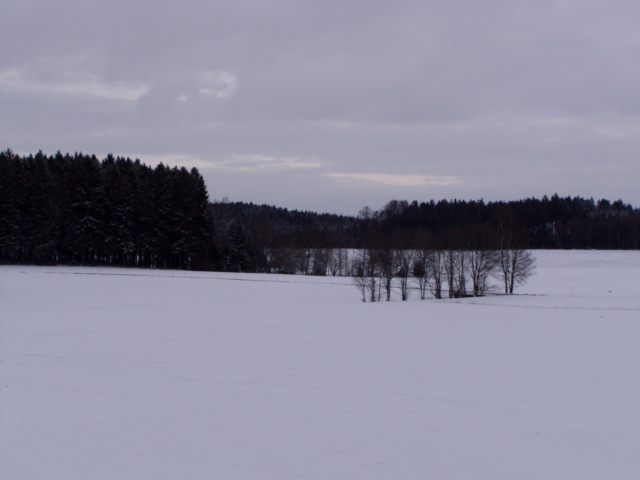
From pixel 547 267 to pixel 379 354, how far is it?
70.1 metres

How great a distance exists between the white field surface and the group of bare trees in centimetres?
1445

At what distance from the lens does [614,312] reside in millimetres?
32344

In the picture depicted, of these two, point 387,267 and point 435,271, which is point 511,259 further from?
point 387,267

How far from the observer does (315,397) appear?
12.2 metres

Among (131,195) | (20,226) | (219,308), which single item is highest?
(131,195)

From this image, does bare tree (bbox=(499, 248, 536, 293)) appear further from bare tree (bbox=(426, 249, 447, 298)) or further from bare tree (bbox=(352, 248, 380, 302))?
bare tree (bbox=(352, 248, 380, 302))

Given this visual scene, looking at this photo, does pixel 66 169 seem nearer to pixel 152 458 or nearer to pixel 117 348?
pixel 117 348

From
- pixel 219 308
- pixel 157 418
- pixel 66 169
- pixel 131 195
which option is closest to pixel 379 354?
pixel 157 418

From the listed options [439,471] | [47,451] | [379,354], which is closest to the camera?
[439,471]

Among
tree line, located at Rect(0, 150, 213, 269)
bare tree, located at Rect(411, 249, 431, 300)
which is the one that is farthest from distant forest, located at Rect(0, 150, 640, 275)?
bare tree, located at Rect(411, 249, 431, 300)

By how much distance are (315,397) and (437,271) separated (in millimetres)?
34486

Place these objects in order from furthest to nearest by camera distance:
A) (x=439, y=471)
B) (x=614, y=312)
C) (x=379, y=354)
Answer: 1. (x=614, y=312)
2. (x=379, y=354)
3. (x=439, y=471)

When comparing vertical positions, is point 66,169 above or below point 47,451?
above

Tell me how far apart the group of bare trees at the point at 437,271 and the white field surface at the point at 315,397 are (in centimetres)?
1445
